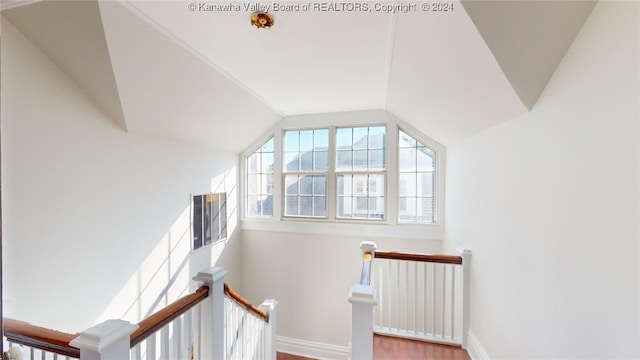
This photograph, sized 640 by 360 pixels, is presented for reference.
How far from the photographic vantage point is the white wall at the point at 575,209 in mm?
931

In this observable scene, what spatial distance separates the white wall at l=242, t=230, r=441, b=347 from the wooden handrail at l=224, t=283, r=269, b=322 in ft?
4.89

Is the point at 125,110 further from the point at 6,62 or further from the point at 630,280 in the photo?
the point at 630,280

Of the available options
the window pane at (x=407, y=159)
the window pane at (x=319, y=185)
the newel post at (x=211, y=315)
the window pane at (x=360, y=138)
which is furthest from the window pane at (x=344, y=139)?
the newel post at (x=211, y=315)

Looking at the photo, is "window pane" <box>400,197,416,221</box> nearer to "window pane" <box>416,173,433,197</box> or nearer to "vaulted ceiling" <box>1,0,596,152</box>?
"window pane" <box>416,173,433,197</box>

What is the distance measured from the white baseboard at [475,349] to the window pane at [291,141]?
10.5 ft

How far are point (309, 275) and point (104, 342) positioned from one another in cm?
328

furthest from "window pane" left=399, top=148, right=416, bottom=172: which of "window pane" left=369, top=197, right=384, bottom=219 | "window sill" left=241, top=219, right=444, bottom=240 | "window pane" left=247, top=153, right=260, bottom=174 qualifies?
"window pane" left=247, top=153, right=260, bottom=174

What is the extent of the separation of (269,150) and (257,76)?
1936 millimetres

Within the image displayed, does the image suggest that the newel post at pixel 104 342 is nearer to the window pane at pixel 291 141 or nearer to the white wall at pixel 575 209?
the white wall at pixel 575 209

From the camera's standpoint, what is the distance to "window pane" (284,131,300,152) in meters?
4.33

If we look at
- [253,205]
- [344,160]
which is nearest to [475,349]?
[344,160]

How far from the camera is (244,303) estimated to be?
82.0 inches

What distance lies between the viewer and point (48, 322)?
1810 mm

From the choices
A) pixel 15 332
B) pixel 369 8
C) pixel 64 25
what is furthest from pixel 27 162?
pixel 369 8
